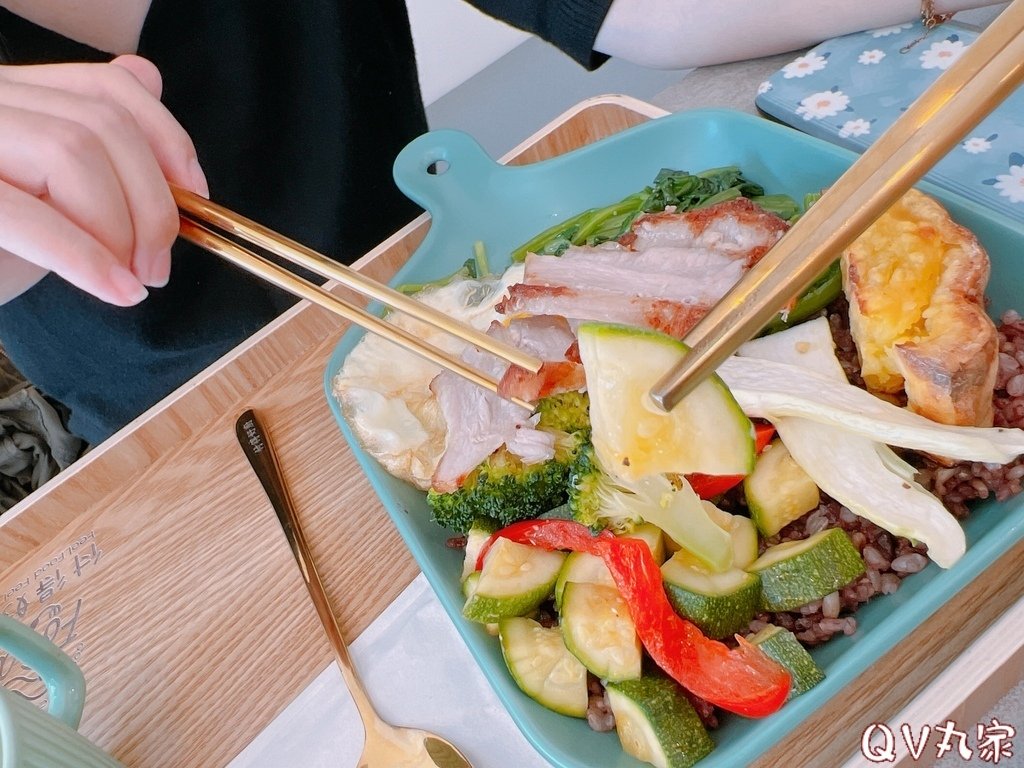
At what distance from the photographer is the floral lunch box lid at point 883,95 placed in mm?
879

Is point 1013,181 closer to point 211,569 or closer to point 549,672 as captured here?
point 549,672

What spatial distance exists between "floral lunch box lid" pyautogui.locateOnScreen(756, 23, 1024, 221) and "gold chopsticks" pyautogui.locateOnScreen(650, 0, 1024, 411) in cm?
65

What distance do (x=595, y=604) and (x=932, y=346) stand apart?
344 millimetres

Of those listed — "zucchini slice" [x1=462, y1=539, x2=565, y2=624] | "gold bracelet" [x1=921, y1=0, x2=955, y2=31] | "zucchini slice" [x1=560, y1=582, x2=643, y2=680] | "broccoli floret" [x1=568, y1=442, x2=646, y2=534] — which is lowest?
"zucchini slice" [x1=462, y1=539, x2=565, y2=624]

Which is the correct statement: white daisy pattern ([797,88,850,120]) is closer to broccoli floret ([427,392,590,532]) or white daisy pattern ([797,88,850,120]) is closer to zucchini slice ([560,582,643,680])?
broccoli floret ([427,392,590,532])

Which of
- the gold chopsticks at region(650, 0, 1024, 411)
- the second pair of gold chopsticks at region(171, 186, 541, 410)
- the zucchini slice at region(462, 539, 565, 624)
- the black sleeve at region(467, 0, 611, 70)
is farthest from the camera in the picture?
the black sleeve at region(467, 0, 611, 70)

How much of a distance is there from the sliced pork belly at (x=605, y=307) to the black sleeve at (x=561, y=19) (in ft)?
1.73

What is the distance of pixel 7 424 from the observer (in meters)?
1.47

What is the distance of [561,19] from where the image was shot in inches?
45.4

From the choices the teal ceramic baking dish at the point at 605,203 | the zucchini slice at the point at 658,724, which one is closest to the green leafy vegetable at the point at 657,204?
the teal ceramic baking dish at the point at 605,203

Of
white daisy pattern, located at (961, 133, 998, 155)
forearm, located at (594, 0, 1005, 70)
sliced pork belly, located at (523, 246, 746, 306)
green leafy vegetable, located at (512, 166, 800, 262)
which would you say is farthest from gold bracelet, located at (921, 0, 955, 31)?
sliced pork belly, located at (523, 246, 746, 306)

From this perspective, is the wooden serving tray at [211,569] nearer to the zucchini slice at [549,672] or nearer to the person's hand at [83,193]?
the zucchini slice at [549,672]

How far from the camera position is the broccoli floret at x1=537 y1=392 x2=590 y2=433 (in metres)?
0.74

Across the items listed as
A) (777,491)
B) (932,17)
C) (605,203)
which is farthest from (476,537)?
(932,17)
